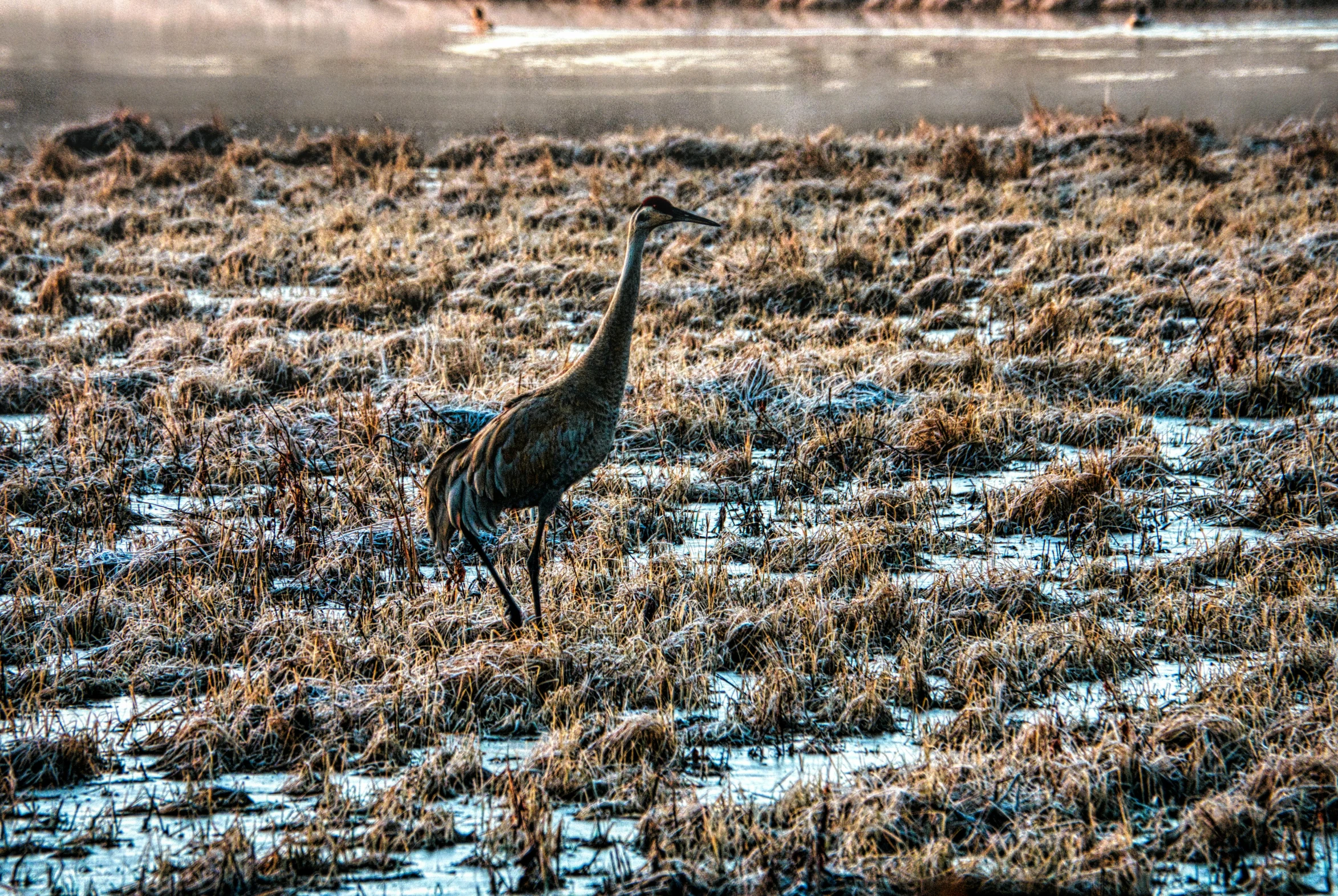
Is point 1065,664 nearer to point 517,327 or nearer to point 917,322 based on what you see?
point 917,322

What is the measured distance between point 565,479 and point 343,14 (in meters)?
58.2

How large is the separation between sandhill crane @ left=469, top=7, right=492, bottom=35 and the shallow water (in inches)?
25.0

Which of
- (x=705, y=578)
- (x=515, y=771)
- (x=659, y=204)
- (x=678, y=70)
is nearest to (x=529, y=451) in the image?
(x=705, y=578)

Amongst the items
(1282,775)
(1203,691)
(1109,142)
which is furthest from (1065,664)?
(1109,142)

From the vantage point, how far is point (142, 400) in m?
6.99

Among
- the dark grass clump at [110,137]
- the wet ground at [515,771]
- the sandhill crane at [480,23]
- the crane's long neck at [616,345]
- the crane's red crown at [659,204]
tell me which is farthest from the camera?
Result: the sandhill crane at [480,23]

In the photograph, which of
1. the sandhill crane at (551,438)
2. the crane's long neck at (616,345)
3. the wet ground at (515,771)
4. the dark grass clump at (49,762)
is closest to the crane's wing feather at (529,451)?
the sandhill crane at (551,438)

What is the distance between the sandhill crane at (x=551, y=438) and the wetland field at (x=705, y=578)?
424mm

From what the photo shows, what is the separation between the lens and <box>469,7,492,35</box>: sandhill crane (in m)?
42.1

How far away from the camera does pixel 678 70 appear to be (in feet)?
94.1

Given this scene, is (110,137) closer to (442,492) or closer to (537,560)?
(442,492)

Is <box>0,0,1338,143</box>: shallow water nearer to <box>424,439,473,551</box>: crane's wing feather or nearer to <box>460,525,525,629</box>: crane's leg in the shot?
<box>424,439,473,551</box>: crane's wing feather

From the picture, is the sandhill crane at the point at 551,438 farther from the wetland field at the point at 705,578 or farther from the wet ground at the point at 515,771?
the wet ground at the point at 515,771

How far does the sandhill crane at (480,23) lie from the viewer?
42125mm
